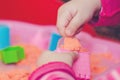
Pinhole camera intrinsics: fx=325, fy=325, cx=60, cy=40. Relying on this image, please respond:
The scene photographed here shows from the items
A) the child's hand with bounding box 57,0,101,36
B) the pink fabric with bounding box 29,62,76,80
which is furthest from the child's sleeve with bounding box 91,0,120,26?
the pink fabric with bounding box 29,62,76,80

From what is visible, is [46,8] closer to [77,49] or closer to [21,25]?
[21,25]

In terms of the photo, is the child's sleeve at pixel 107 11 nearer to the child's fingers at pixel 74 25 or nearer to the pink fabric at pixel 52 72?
the child's fingers at pixel 74 25

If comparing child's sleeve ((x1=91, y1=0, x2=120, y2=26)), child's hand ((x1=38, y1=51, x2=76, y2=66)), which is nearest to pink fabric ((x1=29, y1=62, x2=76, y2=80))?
child's hand ((x1=38, y1=51, x2=76, y2=66))

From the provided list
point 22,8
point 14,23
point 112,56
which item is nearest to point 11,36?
point 14,23

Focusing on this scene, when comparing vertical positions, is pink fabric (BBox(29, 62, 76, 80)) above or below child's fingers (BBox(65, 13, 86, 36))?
below

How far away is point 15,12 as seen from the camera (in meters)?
0.90

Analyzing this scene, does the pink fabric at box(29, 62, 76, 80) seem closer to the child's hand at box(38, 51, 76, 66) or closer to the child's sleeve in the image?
the child's hand at box(38, 51, 76, 66)

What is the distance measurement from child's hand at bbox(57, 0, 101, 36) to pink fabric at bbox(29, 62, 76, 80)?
0.32 feet

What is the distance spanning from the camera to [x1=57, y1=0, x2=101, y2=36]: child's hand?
515 millimetres

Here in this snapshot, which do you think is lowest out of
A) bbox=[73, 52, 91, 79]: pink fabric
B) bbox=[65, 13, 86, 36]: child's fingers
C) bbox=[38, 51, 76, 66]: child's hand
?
bbox=[73, 52, 91, 79]: pink fabric

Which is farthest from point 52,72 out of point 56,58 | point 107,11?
point 107,11

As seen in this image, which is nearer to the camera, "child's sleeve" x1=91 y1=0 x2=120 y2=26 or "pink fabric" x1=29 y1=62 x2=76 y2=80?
A: "pink fabric" x1=29 y1=62 x2=76 y2=80

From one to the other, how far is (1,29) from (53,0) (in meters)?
0.20

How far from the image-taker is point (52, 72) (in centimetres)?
42
